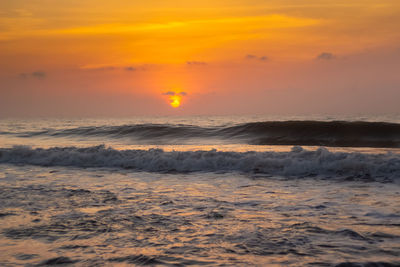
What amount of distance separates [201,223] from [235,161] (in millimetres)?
5768

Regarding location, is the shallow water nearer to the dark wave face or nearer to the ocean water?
the ocean water

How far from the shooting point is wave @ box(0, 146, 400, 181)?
8914 millimetres

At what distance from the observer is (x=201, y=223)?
4.81 meters

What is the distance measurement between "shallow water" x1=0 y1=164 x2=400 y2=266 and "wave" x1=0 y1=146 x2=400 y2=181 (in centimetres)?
125

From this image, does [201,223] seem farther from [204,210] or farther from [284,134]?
[284,134]

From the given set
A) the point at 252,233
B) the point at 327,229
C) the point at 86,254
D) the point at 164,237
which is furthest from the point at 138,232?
the point at 327,229

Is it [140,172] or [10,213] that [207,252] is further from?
[140,172]

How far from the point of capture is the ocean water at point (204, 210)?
12.1 ft

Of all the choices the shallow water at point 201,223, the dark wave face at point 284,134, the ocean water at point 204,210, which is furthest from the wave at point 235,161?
the dark wave face at point 284,134

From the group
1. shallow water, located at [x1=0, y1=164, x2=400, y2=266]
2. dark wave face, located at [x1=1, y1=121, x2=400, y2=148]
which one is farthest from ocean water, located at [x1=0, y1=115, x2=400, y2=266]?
dark wave face, located at [x1=1, y1=121, x2=400, y2=148]

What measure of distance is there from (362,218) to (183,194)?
10.5ft

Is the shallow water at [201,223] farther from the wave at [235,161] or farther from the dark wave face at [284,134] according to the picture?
the dark wave face at [284,134]

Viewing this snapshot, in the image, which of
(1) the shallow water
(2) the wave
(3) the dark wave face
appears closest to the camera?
(1) the shallow water

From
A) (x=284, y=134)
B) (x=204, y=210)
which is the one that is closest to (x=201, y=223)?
(x=204, y=210)
